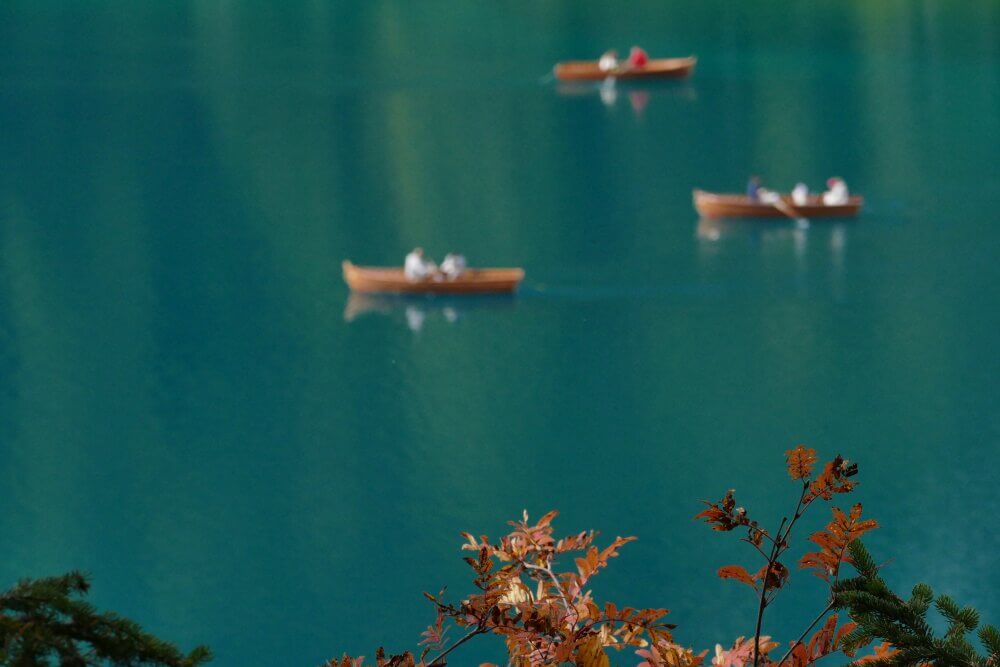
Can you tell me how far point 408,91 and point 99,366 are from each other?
21.3 m

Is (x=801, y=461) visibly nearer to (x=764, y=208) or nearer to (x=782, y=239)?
(x=782, y=239)

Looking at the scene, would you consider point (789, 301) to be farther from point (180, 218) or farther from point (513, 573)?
point (513, 573)

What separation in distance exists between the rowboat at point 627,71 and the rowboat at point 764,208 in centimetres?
1472

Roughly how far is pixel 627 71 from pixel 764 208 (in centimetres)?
1525

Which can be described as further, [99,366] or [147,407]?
[99,366]

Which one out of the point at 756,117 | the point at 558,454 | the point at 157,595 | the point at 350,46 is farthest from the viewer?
A: the point at 350,46

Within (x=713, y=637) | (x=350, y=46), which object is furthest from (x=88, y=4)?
(x=713, y=637)

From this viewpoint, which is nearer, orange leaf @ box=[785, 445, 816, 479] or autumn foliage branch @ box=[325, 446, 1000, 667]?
autumn foliage branch @ box=[325, 446, 1000, 667]

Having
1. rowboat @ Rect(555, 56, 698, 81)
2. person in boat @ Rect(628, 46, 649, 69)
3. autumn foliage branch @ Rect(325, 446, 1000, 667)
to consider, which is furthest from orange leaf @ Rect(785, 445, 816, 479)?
person in boat @ Rect(628, 46, 649, 69)

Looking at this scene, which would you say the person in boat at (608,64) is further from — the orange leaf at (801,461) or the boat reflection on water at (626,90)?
the orange leaf at (801,461)

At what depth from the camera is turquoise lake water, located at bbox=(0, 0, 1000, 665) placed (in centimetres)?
1730

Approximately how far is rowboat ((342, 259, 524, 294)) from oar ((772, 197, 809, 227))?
6897mm

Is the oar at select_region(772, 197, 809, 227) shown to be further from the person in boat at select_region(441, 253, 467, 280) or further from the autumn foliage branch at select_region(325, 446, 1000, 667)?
the autumn foliage branch at select_region(325, 446, 1000, 667)

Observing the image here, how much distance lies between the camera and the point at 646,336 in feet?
78.0
